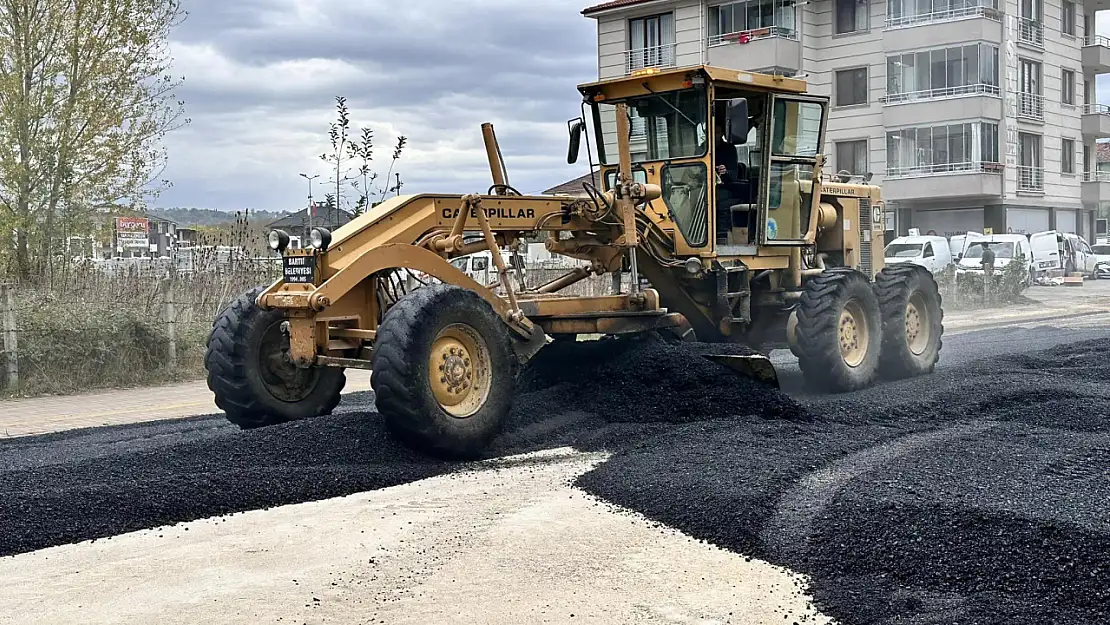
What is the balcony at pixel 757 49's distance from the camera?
42281mm

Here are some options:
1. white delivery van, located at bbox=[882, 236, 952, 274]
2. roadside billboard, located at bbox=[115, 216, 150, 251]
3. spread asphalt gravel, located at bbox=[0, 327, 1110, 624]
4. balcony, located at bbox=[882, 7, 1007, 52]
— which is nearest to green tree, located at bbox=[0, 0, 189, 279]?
roadside billboard, located at bbox=[115, 216, 150, 251]

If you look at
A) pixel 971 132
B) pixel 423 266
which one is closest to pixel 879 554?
pixel 423 266

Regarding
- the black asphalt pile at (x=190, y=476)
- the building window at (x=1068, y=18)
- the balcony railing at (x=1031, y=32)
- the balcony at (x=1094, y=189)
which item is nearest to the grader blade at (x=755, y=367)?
the black asphalt pile at (x=190, y=476)

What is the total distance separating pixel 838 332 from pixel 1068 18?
40908 millimetres

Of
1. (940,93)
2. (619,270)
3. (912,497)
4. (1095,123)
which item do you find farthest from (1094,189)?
(912,497)

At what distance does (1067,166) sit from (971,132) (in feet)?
26.9

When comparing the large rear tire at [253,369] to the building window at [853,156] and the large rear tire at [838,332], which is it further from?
the building window at [853,156]

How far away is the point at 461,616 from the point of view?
4980 mm

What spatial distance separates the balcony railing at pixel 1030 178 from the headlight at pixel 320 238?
3953cm

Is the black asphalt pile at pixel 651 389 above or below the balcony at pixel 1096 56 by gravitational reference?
below

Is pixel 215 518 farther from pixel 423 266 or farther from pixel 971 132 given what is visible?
pixel 971 132

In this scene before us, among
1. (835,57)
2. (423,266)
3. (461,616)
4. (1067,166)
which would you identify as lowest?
(461,616)

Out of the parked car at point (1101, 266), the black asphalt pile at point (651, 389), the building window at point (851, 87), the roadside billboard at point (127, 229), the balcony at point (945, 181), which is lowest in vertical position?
the black asphalt pile at point (651, 389)

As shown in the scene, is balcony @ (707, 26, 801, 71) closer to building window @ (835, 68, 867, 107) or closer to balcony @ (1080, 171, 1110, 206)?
building window @ (835, 68, 867, 107)
